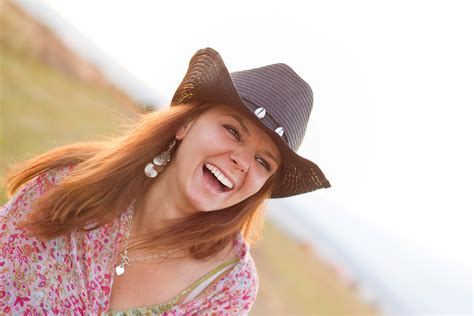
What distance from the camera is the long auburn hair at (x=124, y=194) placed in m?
2.76

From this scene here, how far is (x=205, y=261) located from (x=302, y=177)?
2.18 ft

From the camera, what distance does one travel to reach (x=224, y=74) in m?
2.46

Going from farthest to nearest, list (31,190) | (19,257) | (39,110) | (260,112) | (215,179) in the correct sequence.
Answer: (39,110) < (31,190) < (19,257) < (215,179) < (260,112)

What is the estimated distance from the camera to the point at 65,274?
271 cm

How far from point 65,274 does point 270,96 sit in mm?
1270

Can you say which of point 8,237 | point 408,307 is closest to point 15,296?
point 8,237

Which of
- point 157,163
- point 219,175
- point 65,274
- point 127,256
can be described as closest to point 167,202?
point 157,163

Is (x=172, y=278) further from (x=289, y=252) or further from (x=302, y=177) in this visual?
(x=289, y=252)

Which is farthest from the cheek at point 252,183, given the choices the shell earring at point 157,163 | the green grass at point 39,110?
the green grass at point 39,110

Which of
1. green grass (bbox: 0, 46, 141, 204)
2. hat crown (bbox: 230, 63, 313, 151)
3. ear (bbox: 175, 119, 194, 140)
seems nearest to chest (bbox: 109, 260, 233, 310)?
ear (bbox: 175, 119, 194, 140)

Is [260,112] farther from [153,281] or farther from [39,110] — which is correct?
[39,110]

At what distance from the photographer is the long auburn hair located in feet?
9.04

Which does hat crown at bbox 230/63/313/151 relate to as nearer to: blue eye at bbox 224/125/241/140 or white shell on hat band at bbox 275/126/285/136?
white shell on hat band at bbox 275/126/285/136

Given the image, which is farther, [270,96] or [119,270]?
[119,270]
